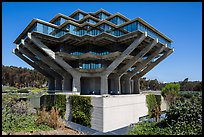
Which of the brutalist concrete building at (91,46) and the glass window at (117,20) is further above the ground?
the glass window at (117,20)

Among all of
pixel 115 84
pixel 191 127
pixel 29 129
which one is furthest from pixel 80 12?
pixel 191 127

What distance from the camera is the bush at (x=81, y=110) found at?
22312 millimetres

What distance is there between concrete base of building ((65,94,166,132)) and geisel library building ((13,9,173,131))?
10214mm

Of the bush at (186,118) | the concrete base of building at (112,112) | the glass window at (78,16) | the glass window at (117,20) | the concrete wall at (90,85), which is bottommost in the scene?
the concrete base of building at (112,112)

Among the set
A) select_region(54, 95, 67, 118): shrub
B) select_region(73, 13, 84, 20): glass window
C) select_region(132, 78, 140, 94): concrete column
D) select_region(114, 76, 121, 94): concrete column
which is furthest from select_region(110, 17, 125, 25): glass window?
select_region(54, 95, 67, 118): shrub

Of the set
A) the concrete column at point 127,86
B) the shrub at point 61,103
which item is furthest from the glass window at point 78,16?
the shrub at point 61,103

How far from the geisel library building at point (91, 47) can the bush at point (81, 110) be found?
11303 millimetres

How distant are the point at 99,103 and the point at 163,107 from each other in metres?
18.4

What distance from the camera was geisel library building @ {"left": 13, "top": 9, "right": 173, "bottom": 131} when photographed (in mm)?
32750

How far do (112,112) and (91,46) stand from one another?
17.9 metres

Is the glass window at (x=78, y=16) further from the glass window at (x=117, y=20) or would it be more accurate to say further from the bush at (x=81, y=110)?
the bush at (x=81, y=110)

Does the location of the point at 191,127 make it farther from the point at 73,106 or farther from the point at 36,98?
the point at 36,98

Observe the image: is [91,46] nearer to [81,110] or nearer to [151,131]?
[81,110]

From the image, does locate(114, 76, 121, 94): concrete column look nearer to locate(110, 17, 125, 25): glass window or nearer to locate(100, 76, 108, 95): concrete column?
locate(100, 76, 108, 95): concrete column
